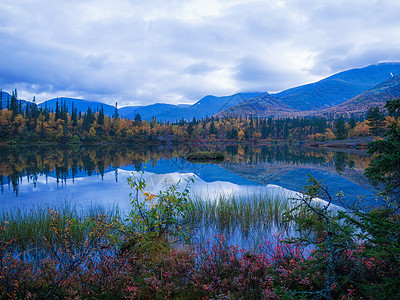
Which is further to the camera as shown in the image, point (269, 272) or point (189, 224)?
point (189, 224)

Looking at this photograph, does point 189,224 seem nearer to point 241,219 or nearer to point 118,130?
point 241,219

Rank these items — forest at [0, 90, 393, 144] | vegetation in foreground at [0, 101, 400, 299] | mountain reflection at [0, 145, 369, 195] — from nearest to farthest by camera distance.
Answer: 1. vegetation in foreground at [0, 101, 400, 299]
2. mountain reflection at [0, 145, 369, 195]
3. forest at [0, 90, 393, 144]

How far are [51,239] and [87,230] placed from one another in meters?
1.34

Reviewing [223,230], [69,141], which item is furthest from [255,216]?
[69,141]

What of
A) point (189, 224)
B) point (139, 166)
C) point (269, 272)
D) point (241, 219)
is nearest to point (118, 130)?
point (139, 166)

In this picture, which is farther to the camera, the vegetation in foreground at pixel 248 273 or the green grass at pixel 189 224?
the green grass at pixel 189 224

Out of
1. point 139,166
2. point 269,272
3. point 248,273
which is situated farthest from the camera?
point 139,166

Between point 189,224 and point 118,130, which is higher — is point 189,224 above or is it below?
below

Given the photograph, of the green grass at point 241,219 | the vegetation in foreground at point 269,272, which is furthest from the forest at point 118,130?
the vegetation in foreground at point 269,272

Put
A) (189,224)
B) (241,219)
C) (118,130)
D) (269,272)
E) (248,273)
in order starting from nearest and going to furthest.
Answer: (248,273), (269,272), (189,224), (241,219), (118,130)

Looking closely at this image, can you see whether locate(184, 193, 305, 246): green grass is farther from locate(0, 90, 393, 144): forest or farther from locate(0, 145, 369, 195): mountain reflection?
locate(0, 90, 393, 144): forest

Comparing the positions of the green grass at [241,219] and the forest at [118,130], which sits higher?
the forest at [118,130]

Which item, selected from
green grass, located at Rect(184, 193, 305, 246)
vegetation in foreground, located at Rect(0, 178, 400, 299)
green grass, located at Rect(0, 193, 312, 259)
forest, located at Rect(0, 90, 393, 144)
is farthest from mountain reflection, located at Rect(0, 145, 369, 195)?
forest, located at Rect(0, 90, 393, 144)

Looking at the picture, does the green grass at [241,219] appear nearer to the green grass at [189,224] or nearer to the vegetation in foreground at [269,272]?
the green grass at [189,224]
